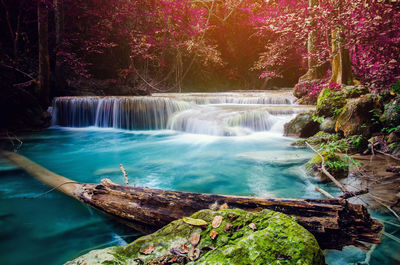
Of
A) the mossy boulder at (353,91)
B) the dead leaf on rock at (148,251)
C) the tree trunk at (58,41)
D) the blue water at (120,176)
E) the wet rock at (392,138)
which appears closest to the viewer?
the dead leaf on rock at (148,251)

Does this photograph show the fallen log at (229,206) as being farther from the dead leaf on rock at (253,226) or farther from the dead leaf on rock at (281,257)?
the dead leaf on rock at (281,257)

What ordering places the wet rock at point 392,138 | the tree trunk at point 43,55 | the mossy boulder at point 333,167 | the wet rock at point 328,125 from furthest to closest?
the tree trunk at point 43,55 → the wet rock at point 328,125 → the wet rock at point 392,138 → the mossy boulder at point 333,167

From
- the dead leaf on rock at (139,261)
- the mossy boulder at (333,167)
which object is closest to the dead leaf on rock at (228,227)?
the dead leaf on rock at (139,261)

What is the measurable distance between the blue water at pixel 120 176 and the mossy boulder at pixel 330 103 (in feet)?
4.93

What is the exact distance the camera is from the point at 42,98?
9250mm

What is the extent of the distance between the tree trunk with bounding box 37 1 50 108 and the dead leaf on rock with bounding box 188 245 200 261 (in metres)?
9.21

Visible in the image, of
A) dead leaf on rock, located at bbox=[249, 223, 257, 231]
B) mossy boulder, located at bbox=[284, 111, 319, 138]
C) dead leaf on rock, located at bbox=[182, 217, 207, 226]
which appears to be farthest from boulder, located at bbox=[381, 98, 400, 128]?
dead leaf on rock, located at bbox=[182, 217, 207, 226]

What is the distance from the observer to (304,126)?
752 centimetres

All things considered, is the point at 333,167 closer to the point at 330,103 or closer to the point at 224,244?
the point at 224,244

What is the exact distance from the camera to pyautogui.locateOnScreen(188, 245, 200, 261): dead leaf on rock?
1479 millimetres

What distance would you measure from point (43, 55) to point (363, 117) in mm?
10523

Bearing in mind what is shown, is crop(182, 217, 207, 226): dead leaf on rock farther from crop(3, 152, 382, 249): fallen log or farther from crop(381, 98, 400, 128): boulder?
crop(381, 98, 400, 128): boulder

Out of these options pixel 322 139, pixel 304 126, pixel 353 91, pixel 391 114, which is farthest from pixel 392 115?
pixel 304 126

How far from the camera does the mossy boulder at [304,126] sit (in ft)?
24.4
